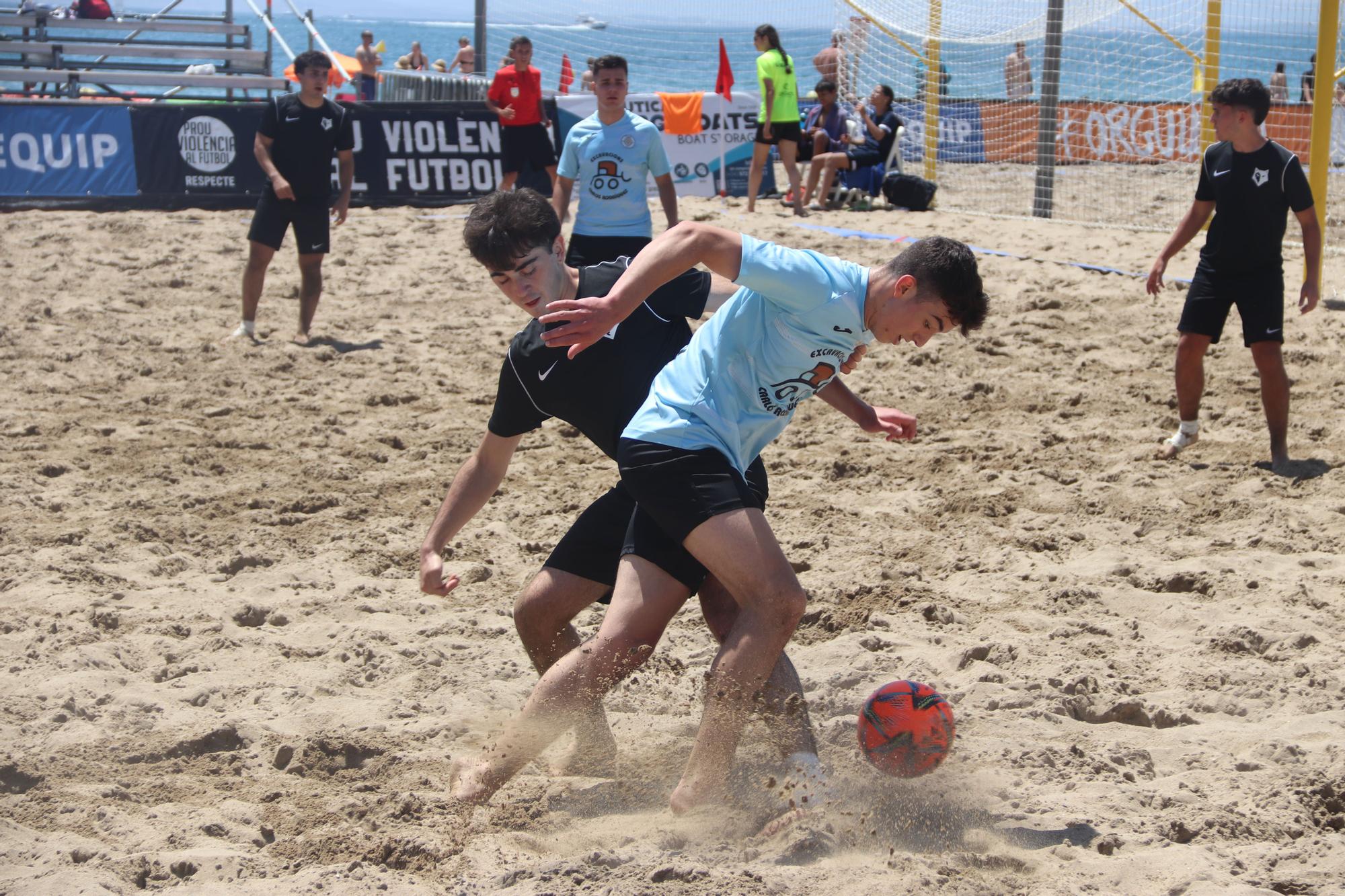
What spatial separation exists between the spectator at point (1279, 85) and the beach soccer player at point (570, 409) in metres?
13.0

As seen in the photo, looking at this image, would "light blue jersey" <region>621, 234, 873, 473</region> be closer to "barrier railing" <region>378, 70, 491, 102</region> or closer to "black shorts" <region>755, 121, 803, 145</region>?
"black shorts" <region>755, 121, 803, 145</region>

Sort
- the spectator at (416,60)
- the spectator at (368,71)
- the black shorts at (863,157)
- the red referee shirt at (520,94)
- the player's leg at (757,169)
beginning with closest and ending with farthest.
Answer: the red referee shirt at (520,94), the player's leg at (757,169), the black shorts at (863,157), the spectator at (368,71), the spectator at (416,60)

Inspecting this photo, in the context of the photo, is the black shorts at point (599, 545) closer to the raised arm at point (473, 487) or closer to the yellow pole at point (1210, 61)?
the raised arm at point (473, 487)

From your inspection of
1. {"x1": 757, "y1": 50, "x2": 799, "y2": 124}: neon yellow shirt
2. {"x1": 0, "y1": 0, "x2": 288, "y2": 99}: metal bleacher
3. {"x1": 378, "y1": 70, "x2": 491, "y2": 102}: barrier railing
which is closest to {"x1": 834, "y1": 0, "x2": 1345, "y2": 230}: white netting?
{"x1": 757, "y1": 50, "x2": 799, "y2": 124}: neon yellow shirt

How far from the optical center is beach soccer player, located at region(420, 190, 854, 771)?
324cm

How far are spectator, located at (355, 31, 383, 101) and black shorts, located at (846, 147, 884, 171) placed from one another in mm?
8640

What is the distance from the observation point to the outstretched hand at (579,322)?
2740 millimetres

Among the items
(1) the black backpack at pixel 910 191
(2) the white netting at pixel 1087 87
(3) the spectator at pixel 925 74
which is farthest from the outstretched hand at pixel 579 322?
(3) the spectator at pixel 925 74

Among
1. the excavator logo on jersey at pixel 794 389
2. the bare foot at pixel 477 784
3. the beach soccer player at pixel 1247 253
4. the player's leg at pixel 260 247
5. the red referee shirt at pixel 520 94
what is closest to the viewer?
the excavator logo on jersey at pixel 794 389

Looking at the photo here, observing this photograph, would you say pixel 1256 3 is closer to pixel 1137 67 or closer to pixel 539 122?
pixel 1137 67

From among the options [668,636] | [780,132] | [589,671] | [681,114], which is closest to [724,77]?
[681,114]

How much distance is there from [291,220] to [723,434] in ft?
20.8

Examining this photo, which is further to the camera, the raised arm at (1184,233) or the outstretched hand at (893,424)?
the raised arm at (1184,233)

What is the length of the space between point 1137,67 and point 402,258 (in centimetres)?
931
